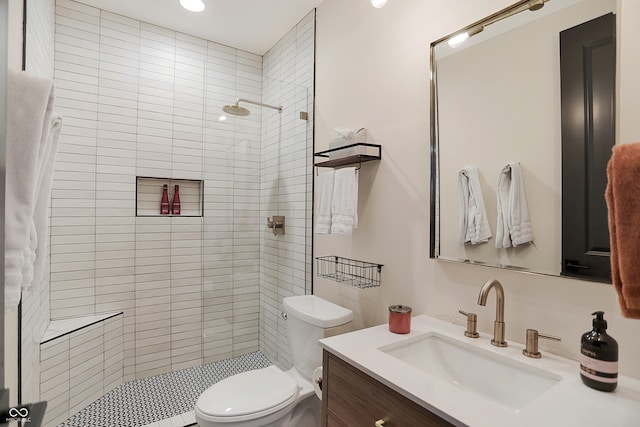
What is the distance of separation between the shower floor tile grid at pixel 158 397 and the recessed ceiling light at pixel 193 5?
2.53 meters

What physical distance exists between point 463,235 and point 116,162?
240cm

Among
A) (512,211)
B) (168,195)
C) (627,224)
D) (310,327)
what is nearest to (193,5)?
(168,195)

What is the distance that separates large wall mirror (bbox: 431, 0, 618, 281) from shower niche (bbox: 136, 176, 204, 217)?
1.99 metres

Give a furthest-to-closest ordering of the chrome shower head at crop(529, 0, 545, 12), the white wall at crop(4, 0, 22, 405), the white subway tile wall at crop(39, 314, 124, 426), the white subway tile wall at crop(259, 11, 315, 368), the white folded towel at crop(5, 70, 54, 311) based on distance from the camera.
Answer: the white subway tile wall at crop(259, 11, 315, 368) → the white subway tile wall at crop(39, 314, 124, 426) → the white wall at crop(4, 0, 22, 405) → the chrome shower head at crop(529, 0, 545, 12) → the white folded towel at crop(5, 70, 54, 311)

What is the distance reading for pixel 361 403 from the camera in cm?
102

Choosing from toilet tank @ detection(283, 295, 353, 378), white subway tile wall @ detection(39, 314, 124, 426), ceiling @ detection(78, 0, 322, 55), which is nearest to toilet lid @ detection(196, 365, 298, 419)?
toilet tank @ detection(283, 295, 353, 378)

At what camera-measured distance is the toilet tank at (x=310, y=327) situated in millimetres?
1612

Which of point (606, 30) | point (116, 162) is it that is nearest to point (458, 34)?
point (606, 30)

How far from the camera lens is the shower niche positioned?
2.54m

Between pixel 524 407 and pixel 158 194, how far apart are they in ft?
8.65

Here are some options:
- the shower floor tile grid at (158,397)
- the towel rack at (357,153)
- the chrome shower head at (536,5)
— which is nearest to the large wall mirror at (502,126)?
the chrome shower head at (536,5)

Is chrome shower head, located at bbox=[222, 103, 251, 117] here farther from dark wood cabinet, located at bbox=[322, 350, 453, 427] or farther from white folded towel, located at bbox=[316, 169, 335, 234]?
dark wood cabinet, located at bbox=[322, 350, 453, 427]

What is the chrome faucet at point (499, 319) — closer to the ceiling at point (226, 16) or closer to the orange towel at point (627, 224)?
the orange towel at point (627, 224)

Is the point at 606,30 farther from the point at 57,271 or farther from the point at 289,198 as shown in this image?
the point at 57,271
